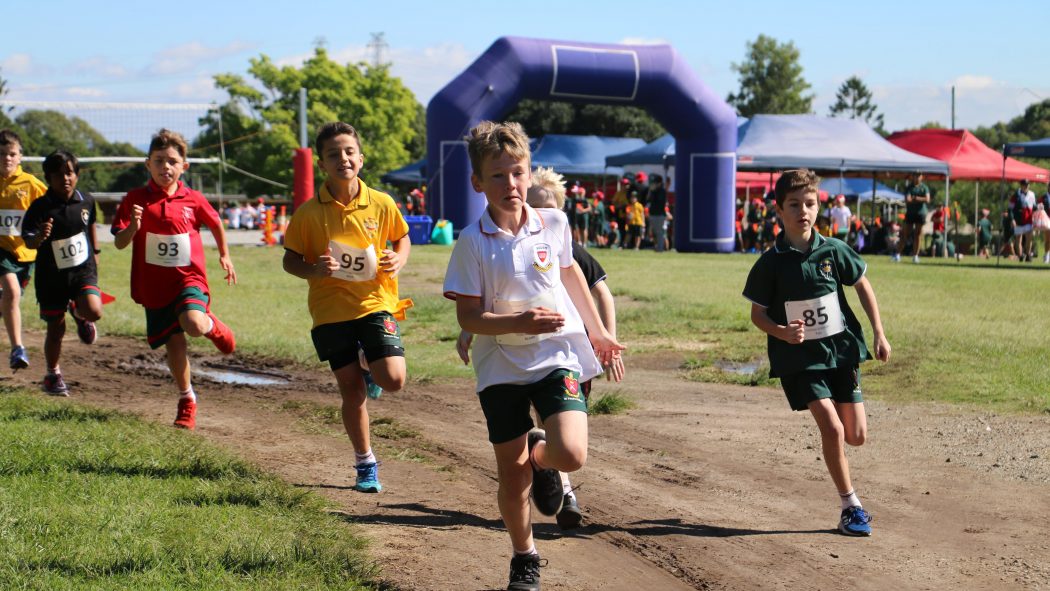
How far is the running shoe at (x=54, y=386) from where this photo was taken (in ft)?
29.7

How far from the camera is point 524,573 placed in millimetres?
4516

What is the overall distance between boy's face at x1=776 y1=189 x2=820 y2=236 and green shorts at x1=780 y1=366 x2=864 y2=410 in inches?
28.9

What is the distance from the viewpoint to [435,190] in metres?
29.7

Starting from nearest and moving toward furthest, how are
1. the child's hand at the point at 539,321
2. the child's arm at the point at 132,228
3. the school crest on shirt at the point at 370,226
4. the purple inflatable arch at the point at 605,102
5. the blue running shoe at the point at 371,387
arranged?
the child's hand at the point at 539,321 → the school crest on shirt at the point at 370,226 → the blue running shoe at the point at 371,387 → the child's arm at the point at 132,228 → the purple inflatable arch at the point at 605,102

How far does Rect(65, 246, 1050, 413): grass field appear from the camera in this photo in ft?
32.6

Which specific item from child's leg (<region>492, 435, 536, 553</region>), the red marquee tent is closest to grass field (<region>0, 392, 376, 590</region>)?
child's leg (<region>492, 435, 536, 553</region>)

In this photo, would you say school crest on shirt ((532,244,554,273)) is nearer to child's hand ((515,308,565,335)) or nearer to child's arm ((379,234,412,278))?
child's hand ((515,308,565,335))

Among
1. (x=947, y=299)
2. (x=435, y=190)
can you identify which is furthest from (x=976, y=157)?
(x=947, y=299)

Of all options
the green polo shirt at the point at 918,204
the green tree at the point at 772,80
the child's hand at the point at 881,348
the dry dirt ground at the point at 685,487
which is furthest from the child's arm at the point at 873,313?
the green tree at the point at 772,80

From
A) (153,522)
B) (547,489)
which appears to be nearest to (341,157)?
(153,522)

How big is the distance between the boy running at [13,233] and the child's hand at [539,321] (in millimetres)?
6777

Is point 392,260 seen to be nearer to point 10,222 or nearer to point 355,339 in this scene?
point 355,339

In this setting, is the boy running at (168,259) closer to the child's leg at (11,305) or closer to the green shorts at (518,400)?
the child's leg at (11,305)

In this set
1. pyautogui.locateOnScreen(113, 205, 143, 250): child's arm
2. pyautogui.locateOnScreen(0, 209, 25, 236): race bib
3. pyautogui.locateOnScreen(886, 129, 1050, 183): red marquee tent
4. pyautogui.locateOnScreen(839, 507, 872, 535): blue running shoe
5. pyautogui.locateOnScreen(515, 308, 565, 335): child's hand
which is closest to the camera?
pyautogui.locateOnScreen(515, 308, 565, 335): child's hand
